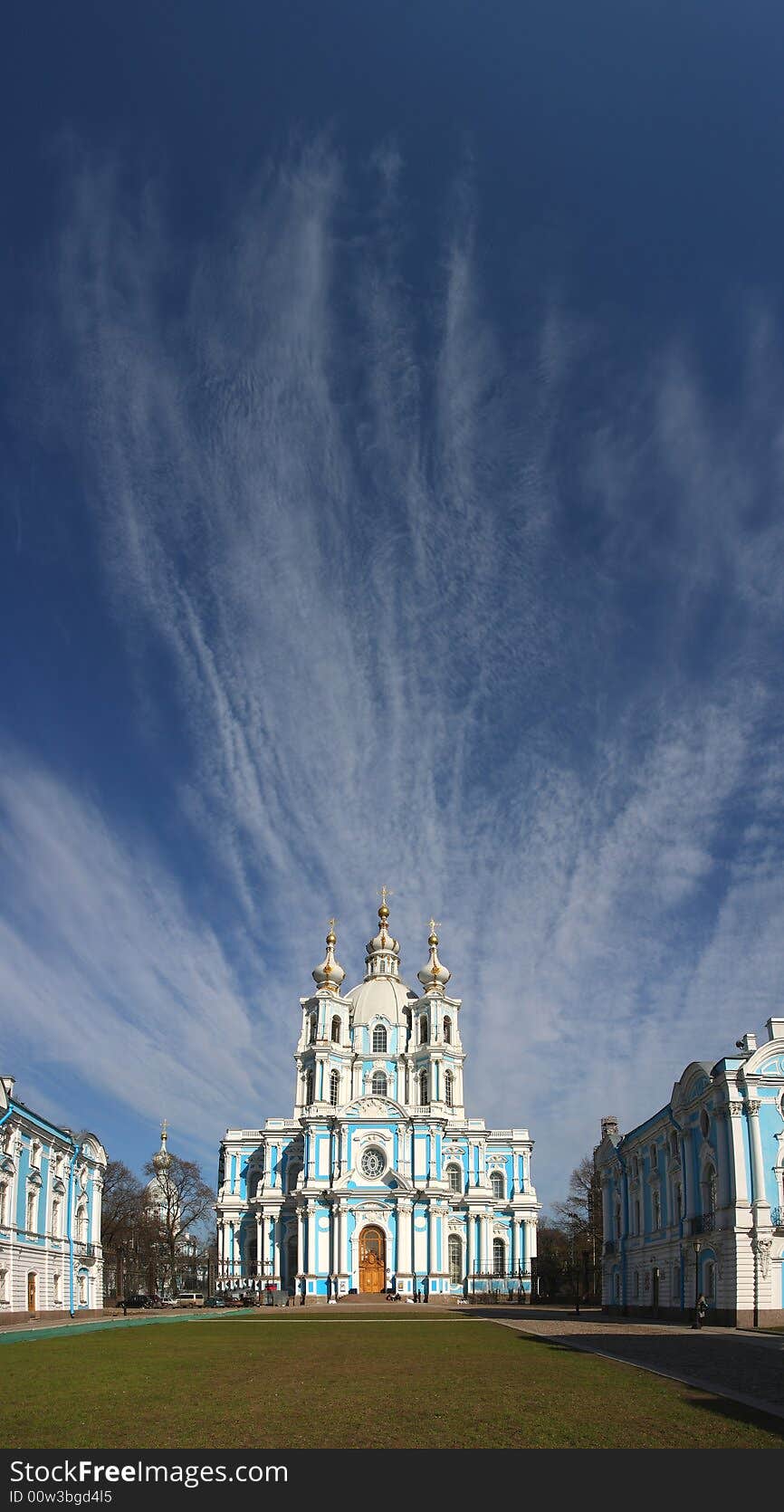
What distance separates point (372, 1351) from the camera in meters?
20.7

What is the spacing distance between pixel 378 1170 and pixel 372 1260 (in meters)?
5.03

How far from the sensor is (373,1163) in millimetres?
65750

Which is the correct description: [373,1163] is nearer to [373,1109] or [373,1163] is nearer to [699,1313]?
[373,1109]

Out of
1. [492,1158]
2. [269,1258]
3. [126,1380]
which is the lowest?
[269,1258]

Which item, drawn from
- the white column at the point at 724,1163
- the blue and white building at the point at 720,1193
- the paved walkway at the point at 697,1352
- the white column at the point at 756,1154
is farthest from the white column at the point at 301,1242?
the white column at the point at 756,1154

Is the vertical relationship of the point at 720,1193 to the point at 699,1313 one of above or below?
above

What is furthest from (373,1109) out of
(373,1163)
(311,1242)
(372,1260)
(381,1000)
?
(381,1000)

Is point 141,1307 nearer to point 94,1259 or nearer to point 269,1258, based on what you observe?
point 94,1259

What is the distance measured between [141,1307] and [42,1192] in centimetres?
1629

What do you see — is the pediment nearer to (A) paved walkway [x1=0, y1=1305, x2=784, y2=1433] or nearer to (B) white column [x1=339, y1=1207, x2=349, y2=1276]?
(B) white column [x1=339, y1=1207, x2=349, y2=1276]

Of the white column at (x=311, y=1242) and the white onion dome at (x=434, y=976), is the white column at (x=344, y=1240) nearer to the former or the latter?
the white column at (x=311, y=1242)

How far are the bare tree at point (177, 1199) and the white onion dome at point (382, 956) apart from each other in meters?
A: 18.7

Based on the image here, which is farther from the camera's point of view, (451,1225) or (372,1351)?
(451,1225)
